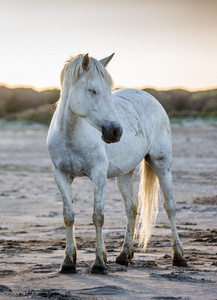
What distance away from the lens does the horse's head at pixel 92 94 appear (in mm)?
4781

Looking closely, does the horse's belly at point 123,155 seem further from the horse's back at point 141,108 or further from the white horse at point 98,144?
the horse's back at point 141,108

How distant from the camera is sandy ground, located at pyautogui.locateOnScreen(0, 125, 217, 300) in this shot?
169 inches

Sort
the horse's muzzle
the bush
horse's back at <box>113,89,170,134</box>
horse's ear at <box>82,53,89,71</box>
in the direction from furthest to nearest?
the bush
horse's back at <box>113,89,170,134</box>
horse's ear at <box>82,53,89,71</box>
the horse's muzzle

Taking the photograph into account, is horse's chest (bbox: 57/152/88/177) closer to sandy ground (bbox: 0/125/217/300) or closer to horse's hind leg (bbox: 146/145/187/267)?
sandy ground (bbox: 0/125/217/300)

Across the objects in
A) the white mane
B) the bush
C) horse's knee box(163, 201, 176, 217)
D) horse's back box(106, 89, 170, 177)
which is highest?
the white mane

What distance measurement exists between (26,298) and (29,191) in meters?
7.27

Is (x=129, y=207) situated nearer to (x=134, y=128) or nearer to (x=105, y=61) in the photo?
(x=134, y=128)

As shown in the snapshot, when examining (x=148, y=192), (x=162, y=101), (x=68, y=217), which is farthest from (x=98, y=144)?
(x=162, y=101)

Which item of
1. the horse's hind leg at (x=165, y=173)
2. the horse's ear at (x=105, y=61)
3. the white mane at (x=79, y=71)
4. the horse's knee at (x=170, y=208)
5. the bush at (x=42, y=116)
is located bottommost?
the bush at (x=42, y=116)

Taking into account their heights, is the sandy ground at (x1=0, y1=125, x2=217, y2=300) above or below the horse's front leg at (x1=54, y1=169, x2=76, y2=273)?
below

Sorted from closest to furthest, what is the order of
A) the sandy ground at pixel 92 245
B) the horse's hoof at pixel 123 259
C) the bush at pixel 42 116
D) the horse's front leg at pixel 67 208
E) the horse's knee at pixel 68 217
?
the sandy ground at pixel 92 245 → the horse's front leg at pixel 67 208 → the horse's knee at pixel 68 217 → the horse's hoof at pixel 123 259 → the bush at pixel 42 116

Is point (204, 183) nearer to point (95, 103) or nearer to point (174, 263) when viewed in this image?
point (174, 263)

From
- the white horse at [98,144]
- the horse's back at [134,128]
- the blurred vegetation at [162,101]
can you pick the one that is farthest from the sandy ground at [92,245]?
the blurred vegetation at [162,101]

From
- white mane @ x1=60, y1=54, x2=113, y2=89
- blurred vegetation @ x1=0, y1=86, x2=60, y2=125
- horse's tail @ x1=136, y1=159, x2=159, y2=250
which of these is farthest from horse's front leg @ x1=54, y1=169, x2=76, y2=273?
blurred vegetation @ x1=0, y1=86, x2=60, y2=125
